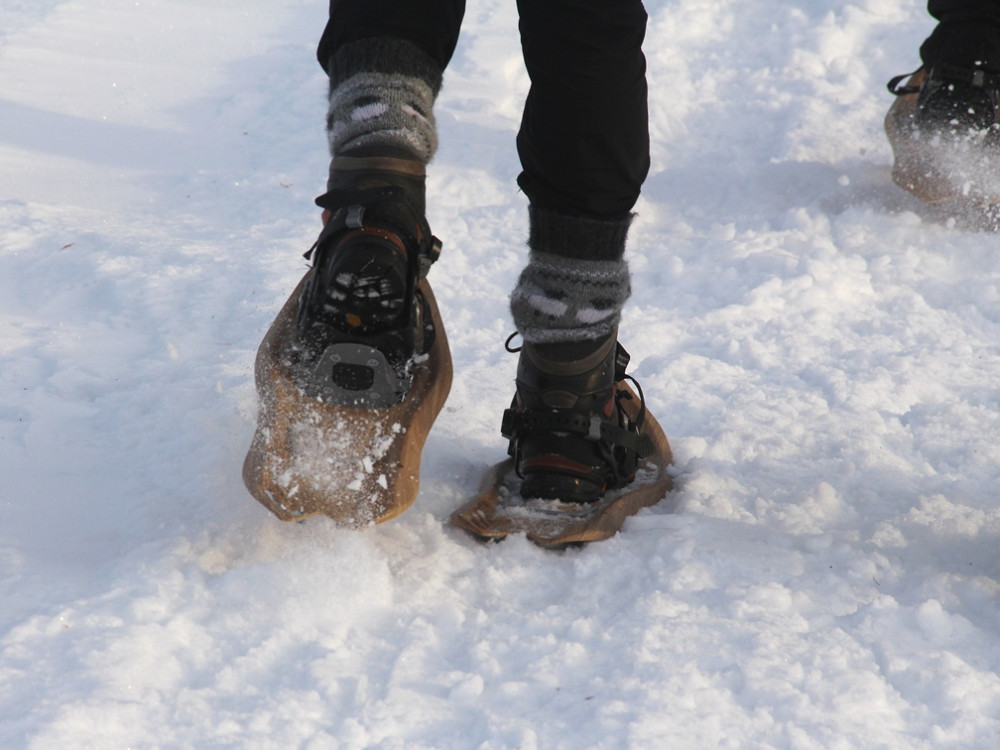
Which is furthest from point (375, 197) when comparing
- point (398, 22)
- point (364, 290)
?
point (398, 22)

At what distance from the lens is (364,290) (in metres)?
1.27

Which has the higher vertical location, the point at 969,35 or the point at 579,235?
the point at 969,35

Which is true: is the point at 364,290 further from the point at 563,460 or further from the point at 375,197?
the point at 563,460

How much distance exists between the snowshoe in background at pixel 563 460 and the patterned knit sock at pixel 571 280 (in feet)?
0.16

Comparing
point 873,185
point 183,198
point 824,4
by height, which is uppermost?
point 824,4

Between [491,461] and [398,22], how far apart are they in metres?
0.80

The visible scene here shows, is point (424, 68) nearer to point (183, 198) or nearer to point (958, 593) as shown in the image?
point (958, 593)

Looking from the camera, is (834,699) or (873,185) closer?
(834,699)

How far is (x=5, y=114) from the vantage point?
3.39 m

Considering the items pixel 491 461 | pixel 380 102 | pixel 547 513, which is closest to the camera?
pixel 380 102

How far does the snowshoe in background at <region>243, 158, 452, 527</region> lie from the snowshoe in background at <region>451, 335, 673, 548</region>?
0.19 m

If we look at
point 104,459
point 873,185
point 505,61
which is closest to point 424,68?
point 104,459

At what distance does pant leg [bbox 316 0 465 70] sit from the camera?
4.63 ft

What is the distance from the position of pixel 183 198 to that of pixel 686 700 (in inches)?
92.0
